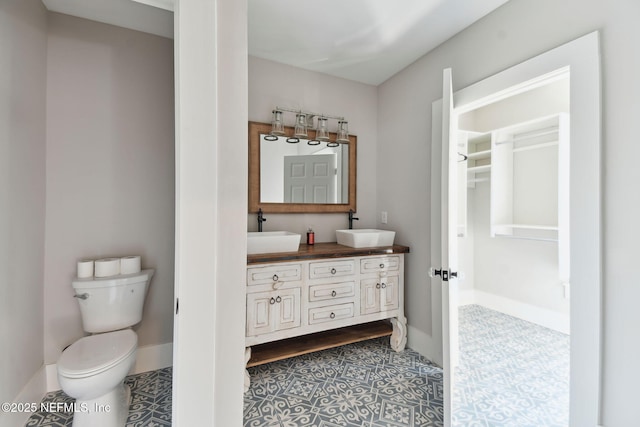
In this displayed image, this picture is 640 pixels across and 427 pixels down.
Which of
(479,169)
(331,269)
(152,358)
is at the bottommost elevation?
(152,358)

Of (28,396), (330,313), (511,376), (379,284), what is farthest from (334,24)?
(28,396)

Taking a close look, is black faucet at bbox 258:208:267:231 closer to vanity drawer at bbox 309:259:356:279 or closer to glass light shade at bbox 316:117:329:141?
A: vanity drawer at bbox 309:259:356:279

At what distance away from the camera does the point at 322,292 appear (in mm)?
2141

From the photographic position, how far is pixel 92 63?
1.96 metres

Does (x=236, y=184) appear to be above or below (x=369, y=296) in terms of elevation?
above

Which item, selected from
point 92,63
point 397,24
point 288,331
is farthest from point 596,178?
point 92,63

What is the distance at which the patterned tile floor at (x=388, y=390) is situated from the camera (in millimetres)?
1618

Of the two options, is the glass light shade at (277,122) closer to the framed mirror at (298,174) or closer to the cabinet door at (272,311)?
the framed mirror at (298,174)

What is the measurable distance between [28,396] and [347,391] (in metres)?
1.90

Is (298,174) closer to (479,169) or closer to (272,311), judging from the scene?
(272,311)

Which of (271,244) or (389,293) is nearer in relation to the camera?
(271,244)

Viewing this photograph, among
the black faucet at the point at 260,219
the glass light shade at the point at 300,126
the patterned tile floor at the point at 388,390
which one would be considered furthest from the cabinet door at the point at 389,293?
the glass light shade at the point at 300,126

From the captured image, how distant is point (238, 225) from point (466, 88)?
6.15 feet

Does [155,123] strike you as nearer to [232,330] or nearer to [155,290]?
[155,290]
